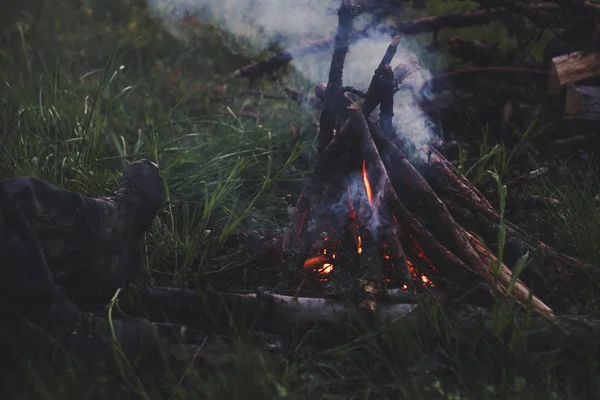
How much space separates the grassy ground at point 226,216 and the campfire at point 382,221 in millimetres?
286

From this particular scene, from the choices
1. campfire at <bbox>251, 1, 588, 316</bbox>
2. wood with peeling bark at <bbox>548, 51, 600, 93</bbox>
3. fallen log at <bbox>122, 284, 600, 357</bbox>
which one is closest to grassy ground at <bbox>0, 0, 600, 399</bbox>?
fallen log at <bbox>122, 284, 600, 357</bbox>

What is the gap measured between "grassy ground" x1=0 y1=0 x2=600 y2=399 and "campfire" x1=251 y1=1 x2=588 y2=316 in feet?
0.94

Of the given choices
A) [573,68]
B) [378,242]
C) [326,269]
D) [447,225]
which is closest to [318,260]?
[326,269]

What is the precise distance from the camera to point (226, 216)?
3.55m

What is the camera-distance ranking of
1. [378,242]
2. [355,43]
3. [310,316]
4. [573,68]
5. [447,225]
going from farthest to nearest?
[573,68], [355,43], [447,225], [378,242], [310,316]

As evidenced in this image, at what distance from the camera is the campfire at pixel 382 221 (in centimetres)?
274

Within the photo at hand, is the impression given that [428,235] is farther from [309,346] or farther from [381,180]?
[309,346]

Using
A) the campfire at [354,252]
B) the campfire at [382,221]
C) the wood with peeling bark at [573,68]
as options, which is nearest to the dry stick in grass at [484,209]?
the campfire at [382,221]

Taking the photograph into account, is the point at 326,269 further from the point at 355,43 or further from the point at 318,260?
the point at 355,43

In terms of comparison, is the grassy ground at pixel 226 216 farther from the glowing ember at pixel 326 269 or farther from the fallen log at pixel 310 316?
the glowing ember at pixel 326 269

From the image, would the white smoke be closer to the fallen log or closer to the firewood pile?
the firewood pile

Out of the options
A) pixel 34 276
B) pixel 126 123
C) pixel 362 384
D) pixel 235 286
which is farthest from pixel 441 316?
pixel 126 123

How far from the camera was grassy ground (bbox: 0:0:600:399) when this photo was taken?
7.15 ft

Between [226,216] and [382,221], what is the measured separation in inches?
41.8
